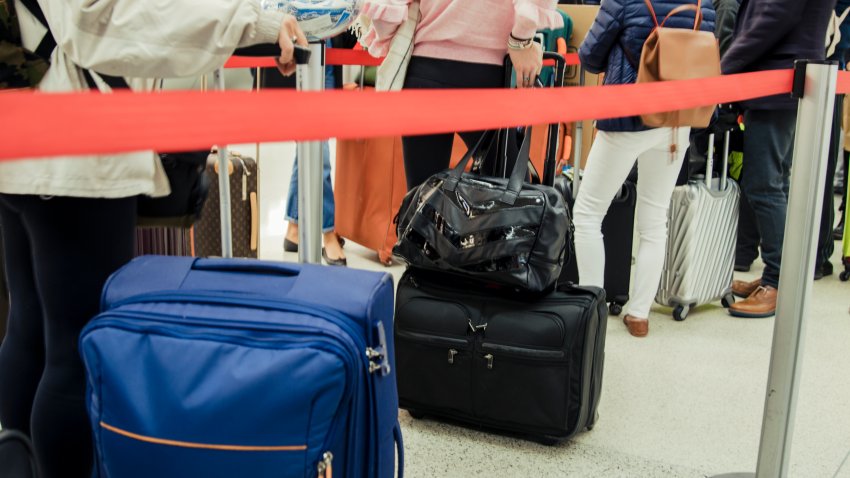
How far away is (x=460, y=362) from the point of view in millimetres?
2037

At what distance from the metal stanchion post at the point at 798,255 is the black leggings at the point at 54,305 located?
1.22 metres


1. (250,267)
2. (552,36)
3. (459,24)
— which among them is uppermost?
(459,24)

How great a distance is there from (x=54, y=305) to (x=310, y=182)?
0.55 meters

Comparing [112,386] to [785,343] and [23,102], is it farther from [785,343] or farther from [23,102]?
[785,343]

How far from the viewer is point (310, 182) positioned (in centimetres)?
168

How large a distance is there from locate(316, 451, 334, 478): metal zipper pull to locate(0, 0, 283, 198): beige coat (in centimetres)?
48

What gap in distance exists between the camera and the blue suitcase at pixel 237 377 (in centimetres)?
116

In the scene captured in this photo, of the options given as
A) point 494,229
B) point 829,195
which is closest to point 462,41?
point 494,229

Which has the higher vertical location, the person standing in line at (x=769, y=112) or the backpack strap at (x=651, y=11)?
the backpack strap at (x=651, y=11)

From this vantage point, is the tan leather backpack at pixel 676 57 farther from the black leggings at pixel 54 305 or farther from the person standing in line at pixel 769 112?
the black leggings at pixel 54 305

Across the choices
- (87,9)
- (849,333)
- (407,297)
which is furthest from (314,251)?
(849,333)

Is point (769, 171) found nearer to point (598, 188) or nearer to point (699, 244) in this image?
point (699, 244)

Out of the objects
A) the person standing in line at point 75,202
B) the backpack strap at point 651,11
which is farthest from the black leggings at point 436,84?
the person standing in line at point 75,202

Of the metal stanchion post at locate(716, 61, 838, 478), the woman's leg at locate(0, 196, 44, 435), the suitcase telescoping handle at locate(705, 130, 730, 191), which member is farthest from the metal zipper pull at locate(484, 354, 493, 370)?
the suitcase telescoping handle at locate(705, 130, 730, 191)
